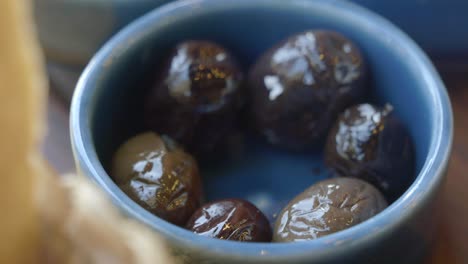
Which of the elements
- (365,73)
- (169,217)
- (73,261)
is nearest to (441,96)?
(365,73)

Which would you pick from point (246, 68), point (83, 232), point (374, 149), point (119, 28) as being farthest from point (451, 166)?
point (83, 232)

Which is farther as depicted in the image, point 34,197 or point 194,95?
point 194,95

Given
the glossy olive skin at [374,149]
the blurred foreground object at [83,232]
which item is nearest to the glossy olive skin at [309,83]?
the glossy olive skin at [374,149]

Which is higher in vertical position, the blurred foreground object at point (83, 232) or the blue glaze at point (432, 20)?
the blurred foreground object at point (83, 232)

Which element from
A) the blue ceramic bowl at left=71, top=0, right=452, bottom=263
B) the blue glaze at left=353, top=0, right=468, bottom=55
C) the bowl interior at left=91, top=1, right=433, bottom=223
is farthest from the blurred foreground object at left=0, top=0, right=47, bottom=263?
the blue glaze at left=353, top=0, right=468, bottom=55

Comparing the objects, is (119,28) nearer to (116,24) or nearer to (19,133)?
(116,24)

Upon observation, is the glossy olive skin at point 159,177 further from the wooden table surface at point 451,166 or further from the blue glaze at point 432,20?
the blue glaze at point 432,20
